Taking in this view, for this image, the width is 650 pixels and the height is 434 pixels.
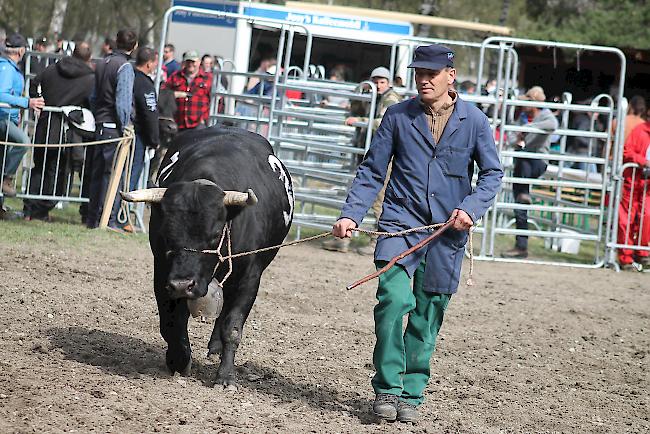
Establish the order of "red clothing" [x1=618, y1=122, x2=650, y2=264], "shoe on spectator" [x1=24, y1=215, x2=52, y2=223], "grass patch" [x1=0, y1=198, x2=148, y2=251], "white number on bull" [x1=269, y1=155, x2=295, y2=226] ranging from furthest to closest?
"red clothing" [x1=618, y1=122, x2=650, y2=264]
"shoe on spectator" [x1=24, y1=215, x2=52, y2=223]
"grass patch" [x1=0, y1=198, x2=148, y2=251]
"white number on bull" [x1=269, y1=155, x2=295, y2=226]

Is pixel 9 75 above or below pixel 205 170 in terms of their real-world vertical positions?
above

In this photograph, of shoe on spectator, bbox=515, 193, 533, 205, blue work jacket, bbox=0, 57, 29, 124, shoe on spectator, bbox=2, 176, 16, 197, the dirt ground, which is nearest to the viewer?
the dirt ground

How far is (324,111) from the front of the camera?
14289mm

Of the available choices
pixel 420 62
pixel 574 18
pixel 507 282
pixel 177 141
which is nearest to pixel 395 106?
pixel 420 62

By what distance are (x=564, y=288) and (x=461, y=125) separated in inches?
243

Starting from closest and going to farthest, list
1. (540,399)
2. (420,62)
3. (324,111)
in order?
(420,62)
(540,399)
(324,111)

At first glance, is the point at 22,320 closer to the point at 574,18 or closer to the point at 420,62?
the point at 420,62

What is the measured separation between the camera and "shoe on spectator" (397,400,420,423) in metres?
6.11

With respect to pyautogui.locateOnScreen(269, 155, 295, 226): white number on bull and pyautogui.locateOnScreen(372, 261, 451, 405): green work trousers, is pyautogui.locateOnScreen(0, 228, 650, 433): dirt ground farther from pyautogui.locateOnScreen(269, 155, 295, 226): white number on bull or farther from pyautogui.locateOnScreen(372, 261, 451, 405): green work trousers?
pyautogui.locateOnScreen(269, 155, 295, 226): white number on bull

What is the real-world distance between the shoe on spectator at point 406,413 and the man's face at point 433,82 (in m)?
1.70

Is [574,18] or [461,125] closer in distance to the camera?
[461,125]

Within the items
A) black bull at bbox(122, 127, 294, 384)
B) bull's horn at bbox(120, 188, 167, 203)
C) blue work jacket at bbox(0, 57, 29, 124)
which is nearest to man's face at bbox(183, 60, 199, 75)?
blue work jacket at bbox(0, 57, 29, 124)

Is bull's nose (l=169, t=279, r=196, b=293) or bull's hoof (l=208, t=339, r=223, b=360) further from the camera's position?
bull's hoof (l=208, t=339, r=223, b=360)

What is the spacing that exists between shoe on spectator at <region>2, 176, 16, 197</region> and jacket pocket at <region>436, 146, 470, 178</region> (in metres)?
7.59
